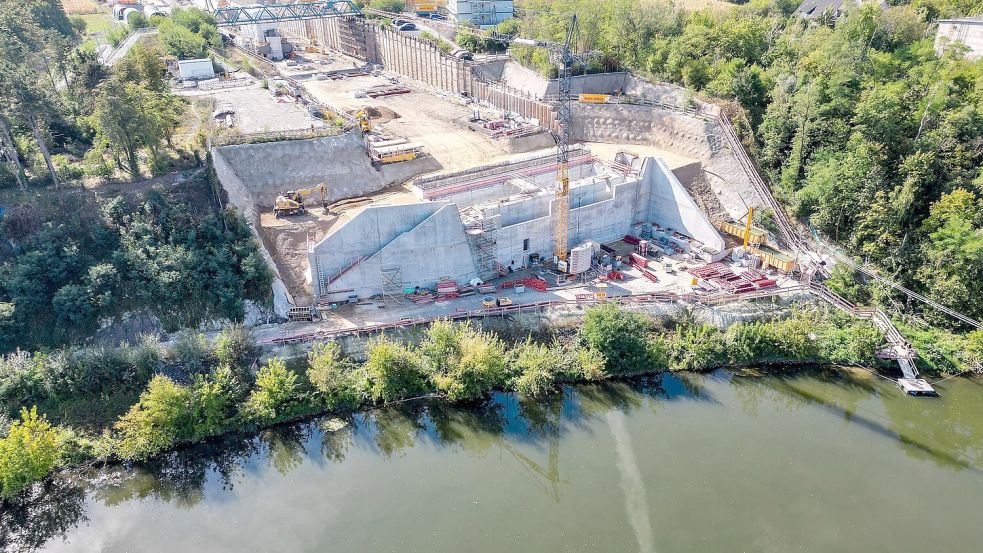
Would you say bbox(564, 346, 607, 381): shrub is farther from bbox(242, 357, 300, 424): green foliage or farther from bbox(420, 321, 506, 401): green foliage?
bbox(242, 357, 300, 424): green foliage

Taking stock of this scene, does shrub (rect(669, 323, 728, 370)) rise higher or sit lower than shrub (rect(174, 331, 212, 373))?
lower

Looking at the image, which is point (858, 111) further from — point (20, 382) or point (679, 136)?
point (20, 382)

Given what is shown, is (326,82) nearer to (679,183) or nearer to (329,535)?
(679,183)

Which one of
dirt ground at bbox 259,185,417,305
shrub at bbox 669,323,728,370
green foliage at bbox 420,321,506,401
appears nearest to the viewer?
green foliage at bbox 420,321,506,401

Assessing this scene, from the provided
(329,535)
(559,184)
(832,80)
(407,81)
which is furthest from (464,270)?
(407,81)

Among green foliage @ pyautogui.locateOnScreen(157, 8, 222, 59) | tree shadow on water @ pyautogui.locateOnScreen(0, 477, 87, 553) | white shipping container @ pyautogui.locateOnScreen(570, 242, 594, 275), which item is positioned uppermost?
green foliage @ pyautogui.locateOnScreen(157, 8, 222, 59)

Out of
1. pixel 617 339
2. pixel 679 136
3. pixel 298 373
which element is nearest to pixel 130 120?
pixel 298 373

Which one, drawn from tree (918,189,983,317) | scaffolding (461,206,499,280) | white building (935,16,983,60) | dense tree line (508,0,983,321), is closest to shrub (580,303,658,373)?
scaffolding (461,206,499,280)
